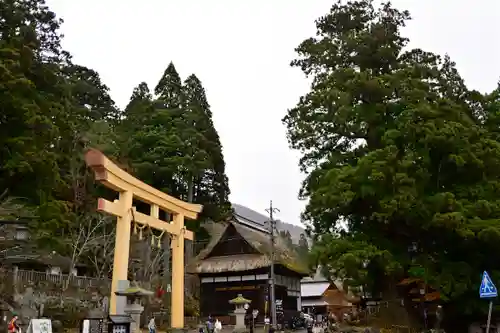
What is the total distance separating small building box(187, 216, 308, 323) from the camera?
3541 cm

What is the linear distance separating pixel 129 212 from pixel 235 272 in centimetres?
1853

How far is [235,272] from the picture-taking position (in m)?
35.7

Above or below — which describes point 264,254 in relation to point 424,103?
below

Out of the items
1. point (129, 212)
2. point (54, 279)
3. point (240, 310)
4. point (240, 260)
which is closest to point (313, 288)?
point (240, 260)

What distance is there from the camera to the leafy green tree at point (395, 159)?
21.8 m

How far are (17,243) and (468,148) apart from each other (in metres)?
20.7

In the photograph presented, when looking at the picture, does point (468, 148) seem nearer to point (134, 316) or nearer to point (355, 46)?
point (355, 46)

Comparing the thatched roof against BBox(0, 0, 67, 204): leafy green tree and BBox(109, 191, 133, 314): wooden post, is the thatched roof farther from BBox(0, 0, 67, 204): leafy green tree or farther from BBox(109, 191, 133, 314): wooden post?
BBox(109, 191, 133, 314): wooden post

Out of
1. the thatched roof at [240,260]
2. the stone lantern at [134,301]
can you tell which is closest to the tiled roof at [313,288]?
the thatched roof at [240,260]

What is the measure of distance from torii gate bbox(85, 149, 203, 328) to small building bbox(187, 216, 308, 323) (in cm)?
1219

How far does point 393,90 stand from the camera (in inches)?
987

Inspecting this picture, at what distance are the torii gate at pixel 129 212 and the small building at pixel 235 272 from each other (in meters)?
12.2

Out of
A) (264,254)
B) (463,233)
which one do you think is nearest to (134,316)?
(463,233)

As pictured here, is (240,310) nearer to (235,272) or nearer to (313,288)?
(235,272)
